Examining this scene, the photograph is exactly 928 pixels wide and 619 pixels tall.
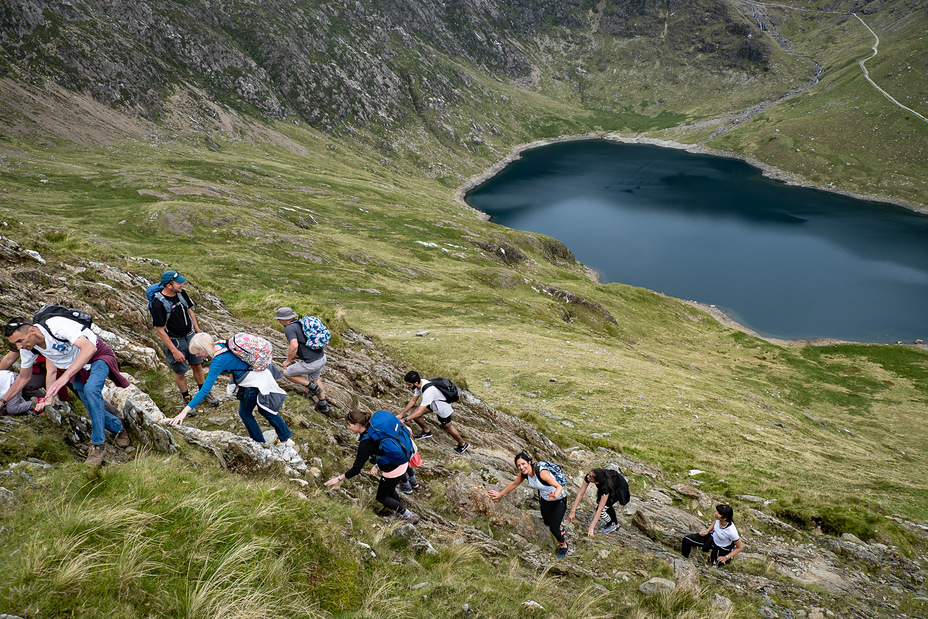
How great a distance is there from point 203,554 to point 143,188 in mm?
76854

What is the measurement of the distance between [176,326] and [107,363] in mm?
2794

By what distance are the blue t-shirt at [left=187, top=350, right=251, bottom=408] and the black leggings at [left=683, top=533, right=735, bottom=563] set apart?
1365 cm

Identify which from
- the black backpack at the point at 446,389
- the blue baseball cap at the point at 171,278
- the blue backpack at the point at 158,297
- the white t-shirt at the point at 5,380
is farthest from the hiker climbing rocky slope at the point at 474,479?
the blue baseball cap at the point at 171,278

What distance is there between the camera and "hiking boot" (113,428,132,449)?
353 inches

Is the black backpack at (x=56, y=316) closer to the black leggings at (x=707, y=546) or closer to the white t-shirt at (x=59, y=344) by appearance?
the white t-shirt at (x=59, y=344)

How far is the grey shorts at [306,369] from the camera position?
13117mm

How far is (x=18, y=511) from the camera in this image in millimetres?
6051

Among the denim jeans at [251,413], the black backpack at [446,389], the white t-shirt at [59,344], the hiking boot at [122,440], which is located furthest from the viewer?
the black backpack at [446,389]

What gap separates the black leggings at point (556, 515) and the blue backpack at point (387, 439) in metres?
4.10

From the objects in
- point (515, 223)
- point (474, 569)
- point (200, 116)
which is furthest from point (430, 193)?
point (474, 569)

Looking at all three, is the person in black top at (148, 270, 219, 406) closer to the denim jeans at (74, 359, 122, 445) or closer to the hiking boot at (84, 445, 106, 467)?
the denim jeans at (74, 359, 122, 445)

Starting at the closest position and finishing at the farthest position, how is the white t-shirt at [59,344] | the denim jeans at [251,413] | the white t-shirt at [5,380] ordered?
1. the white t-shirt at [5,380]
2. the white t-shirt at [59,344]
3. the denim jeans at [251,413]

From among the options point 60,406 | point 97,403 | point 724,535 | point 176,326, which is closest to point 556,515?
point 724,535

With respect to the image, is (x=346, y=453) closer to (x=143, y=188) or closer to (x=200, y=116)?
(x=143, y=188)
